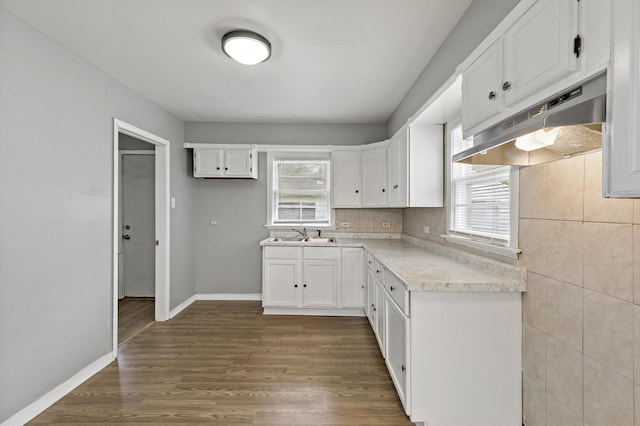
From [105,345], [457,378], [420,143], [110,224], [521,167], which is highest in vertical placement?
[420,143]

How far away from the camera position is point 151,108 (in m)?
3.32

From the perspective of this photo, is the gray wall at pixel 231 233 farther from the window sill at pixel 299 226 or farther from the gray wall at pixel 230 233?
the window sill at pixel 299 226

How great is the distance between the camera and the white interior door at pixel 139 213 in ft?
14.2

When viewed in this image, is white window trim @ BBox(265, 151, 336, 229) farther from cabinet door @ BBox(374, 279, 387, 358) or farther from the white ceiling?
cabinet door @ BBox(374, 279, 387, 358)

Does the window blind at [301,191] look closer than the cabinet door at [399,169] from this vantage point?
No

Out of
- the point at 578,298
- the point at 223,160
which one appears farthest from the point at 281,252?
the point at 578,298

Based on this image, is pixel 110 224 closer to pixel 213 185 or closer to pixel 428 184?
pixel 213 185

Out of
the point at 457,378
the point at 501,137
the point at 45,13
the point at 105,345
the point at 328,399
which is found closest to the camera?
the point at 501,137

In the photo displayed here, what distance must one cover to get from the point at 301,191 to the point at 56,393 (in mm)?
3190

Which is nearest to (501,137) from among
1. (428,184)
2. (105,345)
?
(428,184)

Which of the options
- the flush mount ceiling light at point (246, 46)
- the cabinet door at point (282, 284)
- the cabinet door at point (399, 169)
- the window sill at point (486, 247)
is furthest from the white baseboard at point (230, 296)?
the flush mount ceiling light at point (246, 46)

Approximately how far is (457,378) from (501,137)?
53.1 inches

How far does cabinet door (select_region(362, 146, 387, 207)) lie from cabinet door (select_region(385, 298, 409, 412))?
67.3 inches

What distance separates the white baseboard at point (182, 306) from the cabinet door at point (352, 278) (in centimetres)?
217
